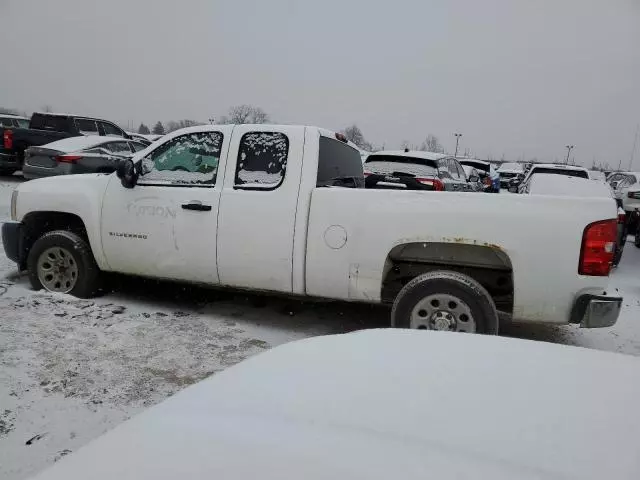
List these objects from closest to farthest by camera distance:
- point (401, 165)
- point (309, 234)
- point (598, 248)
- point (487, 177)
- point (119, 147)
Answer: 1. point (598, 248)
2. point (309, 234)
3. point (401, 165)
4. point (119, 147)
5. point (487, 177)

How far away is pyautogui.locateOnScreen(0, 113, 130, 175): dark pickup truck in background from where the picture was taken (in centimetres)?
1216

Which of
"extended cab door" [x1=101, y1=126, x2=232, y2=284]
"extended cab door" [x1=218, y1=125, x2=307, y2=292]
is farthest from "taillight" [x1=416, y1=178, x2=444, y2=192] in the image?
"extended cab door" [x1=101, y1=126, x2=232, y2=284]

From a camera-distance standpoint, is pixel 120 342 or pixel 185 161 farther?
pixel 185 161

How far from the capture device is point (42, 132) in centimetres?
1242

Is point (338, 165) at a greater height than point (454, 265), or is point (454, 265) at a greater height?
point (338, 165)

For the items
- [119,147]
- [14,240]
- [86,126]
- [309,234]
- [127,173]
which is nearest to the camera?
[309,234]

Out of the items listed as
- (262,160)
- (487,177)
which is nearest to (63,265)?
(262,160)

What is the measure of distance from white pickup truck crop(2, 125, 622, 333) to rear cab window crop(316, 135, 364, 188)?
0.02 metres

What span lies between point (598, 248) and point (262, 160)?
2.73 m

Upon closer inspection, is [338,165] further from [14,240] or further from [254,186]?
[14,240]

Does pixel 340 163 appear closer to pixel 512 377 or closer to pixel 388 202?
pixel 388 202

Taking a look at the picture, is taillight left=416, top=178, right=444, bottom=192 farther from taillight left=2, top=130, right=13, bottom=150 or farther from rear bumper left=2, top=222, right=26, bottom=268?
taillight left=2, top=130, right=13, bottom=150

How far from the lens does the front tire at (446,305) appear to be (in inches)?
137

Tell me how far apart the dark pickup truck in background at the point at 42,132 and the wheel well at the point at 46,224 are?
8764mm
